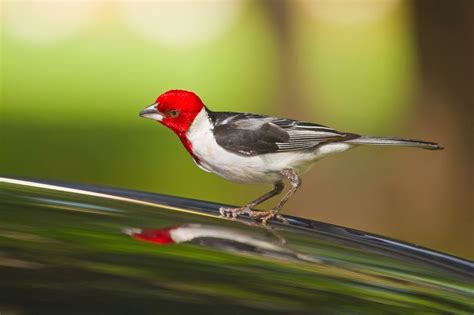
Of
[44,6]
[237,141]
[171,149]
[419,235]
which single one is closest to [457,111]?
[419,235]

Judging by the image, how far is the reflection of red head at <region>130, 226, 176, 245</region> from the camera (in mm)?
2119

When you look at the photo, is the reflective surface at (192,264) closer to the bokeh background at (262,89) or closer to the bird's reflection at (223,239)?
the bird's reflection at (223,239)

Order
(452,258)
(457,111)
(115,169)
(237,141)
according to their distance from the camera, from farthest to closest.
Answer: (115,169) → (457,111) → (237,141) → (452,258)

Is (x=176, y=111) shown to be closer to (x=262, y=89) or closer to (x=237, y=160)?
(x=237, y=160)

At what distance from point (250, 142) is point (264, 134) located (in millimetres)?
104

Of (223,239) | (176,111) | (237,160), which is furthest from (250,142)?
(223,239)

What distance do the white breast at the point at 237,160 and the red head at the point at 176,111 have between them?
Result: 0.03 m

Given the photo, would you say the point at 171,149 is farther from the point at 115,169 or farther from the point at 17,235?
the point at 17,235

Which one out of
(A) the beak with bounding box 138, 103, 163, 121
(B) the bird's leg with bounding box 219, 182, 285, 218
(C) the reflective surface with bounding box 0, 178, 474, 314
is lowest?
(C) the reflective surface with bounding box 0, 178, 474, 314

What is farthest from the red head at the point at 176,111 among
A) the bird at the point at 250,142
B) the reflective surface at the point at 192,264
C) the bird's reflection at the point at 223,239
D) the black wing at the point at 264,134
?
the bird's reflection at the point at 223,239

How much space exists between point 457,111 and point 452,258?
7503 mm

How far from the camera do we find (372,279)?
203 cm

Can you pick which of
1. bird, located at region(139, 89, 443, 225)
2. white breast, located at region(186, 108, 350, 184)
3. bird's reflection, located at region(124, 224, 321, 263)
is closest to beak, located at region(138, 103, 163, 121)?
bird, located at region(139, 89, 443, 225)

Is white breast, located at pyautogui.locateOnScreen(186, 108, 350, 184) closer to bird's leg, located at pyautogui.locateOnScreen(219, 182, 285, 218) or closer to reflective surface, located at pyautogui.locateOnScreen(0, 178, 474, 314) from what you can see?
bird's leg, located at pyautogui.locateOnScreen(219, 182, 285, 218)
